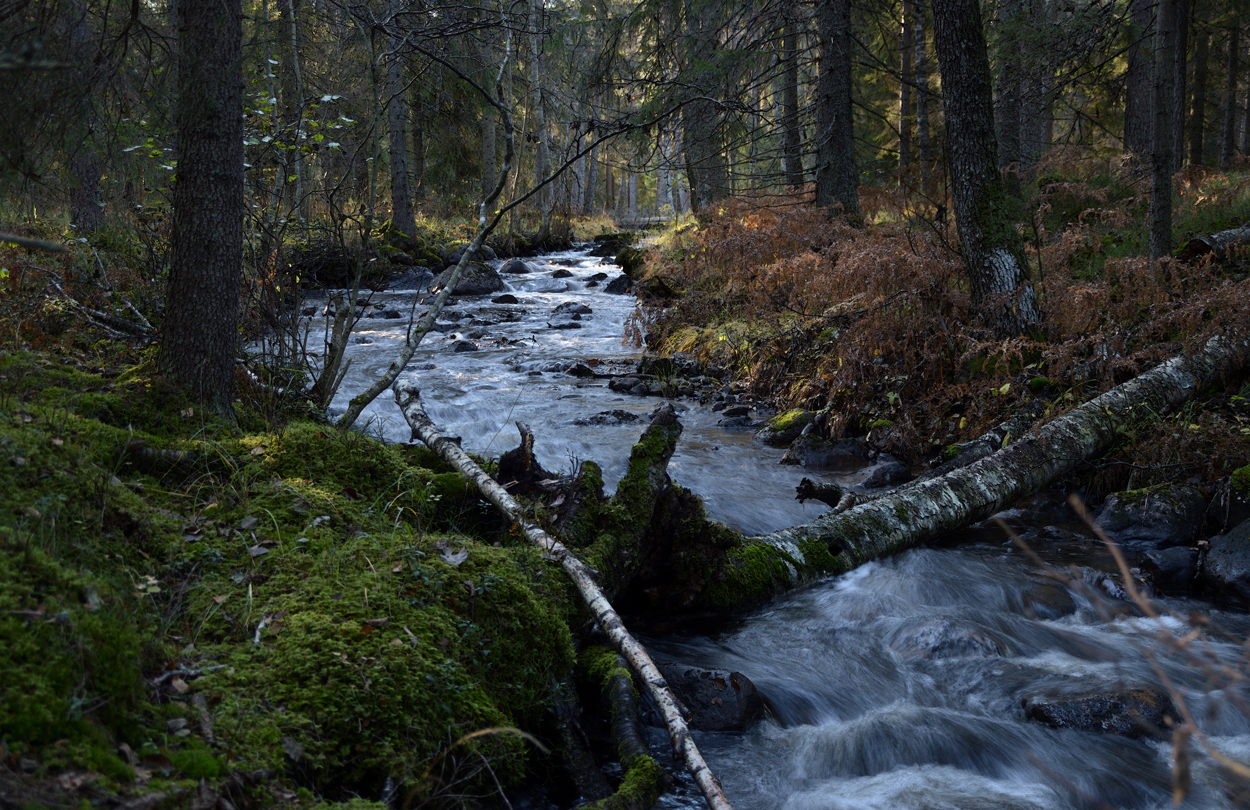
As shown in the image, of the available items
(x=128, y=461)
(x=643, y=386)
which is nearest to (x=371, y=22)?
(x=128, y=461)

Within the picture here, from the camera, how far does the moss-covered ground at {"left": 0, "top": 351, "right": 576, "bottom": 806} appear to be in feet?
6.35

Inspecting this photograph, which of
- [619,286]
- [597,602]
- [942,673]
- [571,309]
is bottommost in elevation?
[942,673]

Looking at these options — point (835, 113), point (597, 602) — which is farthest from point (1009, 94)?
point (597, 602)

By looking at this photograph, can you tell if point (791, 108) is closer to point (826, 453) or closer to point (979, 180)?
point (979, 180)

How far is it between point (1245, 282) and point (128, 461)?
8.28m

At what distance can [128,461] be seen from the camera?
3.84 meters

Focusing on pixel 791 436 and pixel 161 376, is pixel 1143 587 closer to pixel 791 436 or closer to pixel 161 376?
pixel 791 436

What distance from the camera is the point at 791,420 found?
875 cm

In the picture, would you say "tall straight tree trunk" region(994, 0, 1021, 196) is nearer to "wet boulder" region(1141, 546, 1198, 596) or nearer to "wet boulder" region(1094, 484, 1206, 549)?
"wet boulder" region(1094, 484, 1206, 549)

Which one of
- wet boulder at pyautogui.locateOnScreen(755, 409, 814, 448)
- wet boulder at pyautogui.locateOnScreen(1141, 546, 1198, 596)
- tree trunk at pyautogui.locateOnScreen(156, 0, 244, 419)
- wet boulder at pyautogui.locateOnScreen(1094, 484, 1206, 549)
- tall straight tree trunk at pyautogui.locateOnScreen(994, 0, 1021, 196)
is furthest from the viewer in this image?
tall straight tree trunk at pyautogui.locateOnScreen(994, 0, 1021, 196)

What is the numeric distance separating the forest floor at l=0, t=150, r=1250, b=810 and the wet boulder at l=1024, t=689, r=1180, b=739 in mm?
2568

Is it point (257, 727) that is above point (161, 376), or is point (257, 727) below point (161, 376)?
below

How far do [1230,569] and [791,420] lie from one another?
430cm

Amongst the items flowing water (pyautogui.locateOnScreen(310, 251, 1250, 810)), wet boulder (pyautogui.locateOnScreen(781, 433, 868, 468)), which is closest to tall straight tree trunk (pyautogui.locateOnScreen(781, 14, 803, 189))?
wet boulder (pyautogui.locateOnScreen(781, 433, 868, 468))
